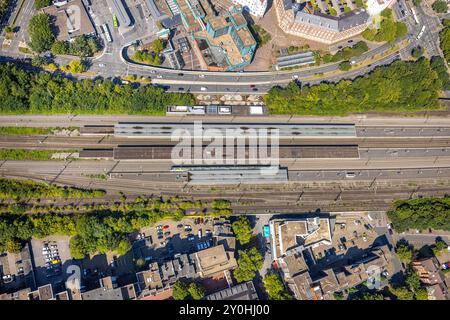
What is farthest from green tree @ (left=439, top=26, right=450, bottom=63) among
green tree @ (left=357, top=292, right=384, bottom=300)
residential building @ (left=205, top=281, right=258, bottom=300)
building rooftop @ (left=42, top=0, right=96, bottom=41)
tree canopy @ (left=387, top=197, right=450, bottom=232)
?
building rooftop @ (left=42, top=0, right=96, bottom=41)

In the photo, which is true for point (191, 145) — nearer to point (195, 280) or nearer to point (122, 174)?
point (122, 174)

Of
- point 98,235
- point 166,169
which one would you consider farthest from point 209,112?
point 98,235

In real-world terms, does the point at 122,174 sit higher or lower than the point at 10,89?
lower

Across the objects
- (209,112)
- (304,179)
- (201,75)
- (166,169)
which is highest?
(201,75)

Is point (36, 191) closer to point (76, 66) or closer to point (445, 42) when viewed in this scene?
point (76, 66)

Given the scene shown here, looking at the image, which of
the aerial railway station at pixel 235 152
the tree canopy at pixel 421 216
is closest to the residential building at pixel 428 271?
the tree canopy at pixel 421 216

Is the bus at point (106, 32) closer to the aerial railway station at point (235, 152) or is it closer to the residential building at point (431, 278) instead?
the aerial railway station at point (235, 152)
